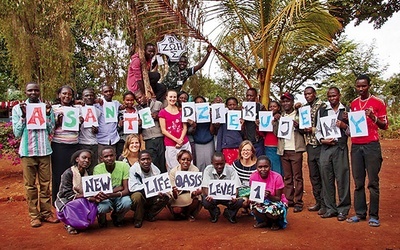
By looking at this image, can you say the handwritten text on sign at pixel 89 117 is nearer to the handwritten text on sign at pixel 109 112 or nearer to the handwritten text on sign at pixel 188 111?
the handwritten text on sign at pixel 109 112

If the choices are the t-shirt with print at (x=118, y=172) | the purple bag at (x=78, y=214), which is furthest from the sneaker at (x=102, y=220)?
the t-shirt with print at (x=118, y=172)

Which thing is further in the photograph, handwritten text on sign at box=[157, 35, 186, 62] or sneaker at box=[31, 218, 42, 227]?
handwritten text on sign at box=[157, 35, 186, 62]

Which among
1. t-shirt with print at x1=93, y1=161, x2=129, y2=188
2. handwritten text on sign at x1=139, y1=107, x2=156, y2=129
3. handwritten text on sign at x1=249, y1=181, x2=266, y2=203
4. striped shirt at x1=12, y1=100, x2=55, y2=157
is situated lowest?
handwritten text on sign at x1=249, y1=181, x2=266, y2=203

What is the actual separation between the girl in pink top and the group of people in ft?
0.05

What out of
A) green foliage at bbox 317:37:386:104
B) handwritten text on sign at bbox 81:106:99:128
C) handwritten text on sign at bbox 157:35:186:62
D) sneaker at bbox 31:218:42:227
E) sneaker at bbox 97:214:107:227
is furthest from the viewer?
green foliage at bbox 317:37:386:104

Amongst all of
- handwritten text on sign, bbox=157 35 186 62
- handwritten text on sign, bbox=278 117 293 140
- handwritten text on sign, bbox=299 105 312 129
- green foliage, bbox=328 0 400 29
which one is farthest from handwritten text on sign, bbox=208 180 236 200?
green foliage, bbox=328 0 400 29

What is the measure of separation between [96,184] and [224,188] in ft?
5.20

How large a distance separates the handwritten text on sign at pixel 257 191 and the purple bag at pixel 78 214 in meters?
1.96

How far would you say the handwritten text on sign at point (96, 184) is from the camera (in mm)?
4973

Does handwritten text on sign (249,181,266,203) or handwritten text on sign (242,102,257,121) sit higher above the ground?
handwritten text on sign (242,102,257,121)

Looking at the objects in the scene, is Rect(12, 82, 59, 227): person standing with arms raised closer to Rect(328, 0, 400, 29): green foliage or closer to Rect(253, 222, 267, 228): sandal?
Rect(253, 222, 267, 228): sandal

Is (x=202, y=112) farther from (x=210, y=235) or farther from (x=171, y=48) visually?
(x=210, y=235)

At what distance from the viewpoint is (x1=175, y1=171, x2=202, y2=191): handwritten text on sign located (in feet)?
17.6

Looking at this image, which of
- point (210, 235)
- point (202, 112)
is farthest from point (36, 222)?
point (202, 112)
